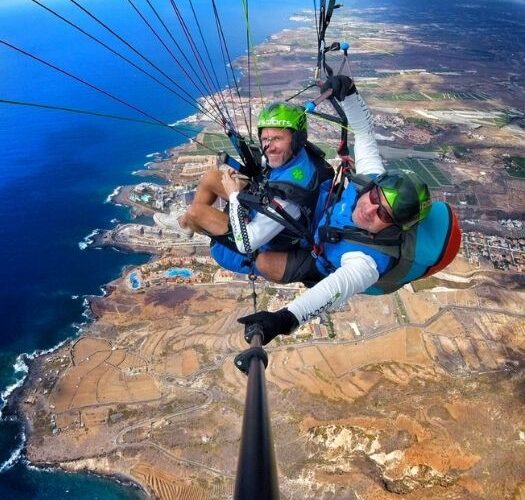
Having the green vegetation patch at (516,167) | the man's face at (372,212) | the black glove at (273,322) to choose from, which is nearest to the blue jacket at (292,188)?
the man's face at (372,212)

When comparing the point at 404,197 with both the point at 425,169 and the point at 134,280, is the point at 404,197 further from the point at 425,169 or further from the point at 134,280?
the point at 425,169

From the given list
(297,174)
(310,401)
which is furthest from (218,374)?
(297,174)

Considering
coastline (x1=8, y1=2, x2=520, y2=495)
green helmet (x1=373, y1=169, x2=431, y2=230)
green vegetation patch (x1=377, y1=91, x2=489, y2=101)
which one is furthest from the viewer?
green vegetation patch (x1=377, y1=91, x2=489, y2=101)

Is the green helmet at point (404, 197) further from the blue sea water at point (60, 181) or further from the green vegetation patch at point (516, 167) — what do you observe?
the green vegetation patch at point (516, 167)

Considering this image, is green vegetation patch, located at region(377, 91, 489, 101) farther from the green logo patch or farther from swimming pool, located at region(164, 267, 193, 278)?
the green logo patch

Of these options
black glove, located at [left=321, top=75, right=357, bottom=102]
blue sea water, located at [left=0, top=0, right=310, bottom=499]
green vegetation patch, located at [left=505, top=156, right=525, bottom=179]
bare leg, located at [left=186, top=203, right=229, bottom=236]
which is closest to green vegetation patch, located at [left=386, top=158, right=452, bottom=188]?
green vegetation patch, located at [left=505, top=156, right=525, bottom=179]

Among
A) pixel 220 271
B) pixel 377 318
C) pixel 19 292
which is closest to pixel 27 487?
pixel 19 292
